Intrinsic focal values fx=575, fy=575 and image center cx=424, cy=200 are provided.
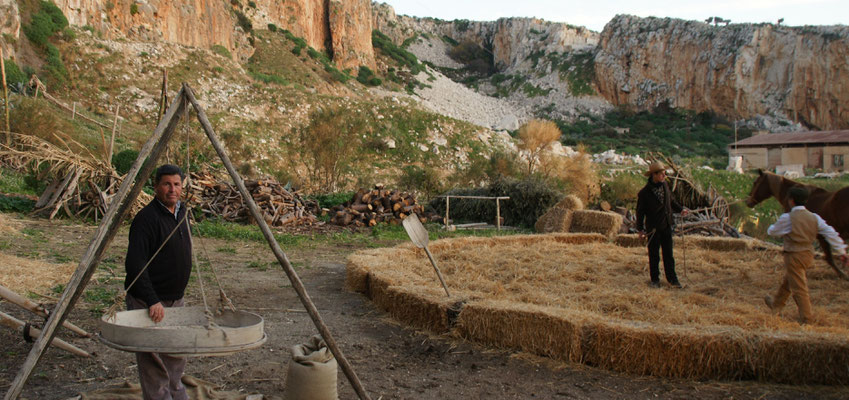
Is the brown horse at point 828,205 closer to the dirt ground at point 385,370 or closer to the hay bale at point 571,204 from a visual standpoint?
the dirt ground at point 385,370

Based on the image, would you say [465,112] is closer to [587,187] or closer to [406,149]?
[406,149]

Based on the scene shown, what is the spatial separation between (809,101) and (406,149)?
182 ft

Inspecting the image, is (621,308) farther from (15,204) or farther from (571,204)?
(15,204)

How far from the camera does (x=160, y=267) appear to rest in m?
3.60

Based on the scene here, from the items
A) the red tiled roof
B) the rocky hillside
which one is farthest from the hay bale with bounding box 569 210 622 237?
the red tiled roof

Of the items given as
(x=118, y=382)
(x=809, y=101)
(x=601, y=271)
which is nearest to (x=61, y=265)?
(x=118, y=382)

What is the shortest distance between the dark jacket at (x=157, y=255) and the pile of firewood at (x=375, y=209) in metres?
12.5

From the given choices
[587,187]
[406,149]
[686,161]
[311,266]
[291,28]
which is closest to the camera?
[311,266]

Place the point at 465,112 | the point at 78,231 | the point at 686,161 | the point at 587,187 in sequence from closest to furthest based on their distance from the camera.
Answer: the point at 78,231
the point at 587,187
the point at 686,161
the point at 465,112

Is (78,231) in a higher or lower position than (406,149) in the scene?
lower

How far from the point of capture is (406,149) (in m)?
36.6

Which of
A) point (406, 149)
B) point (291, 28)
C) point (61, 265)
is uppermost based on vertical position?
point (291, 28)

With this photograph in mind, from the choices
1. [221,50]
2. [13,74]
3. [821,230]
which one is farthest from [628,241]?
[221,50]

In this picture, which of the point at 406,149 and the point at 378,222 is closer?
the point at 378,222
